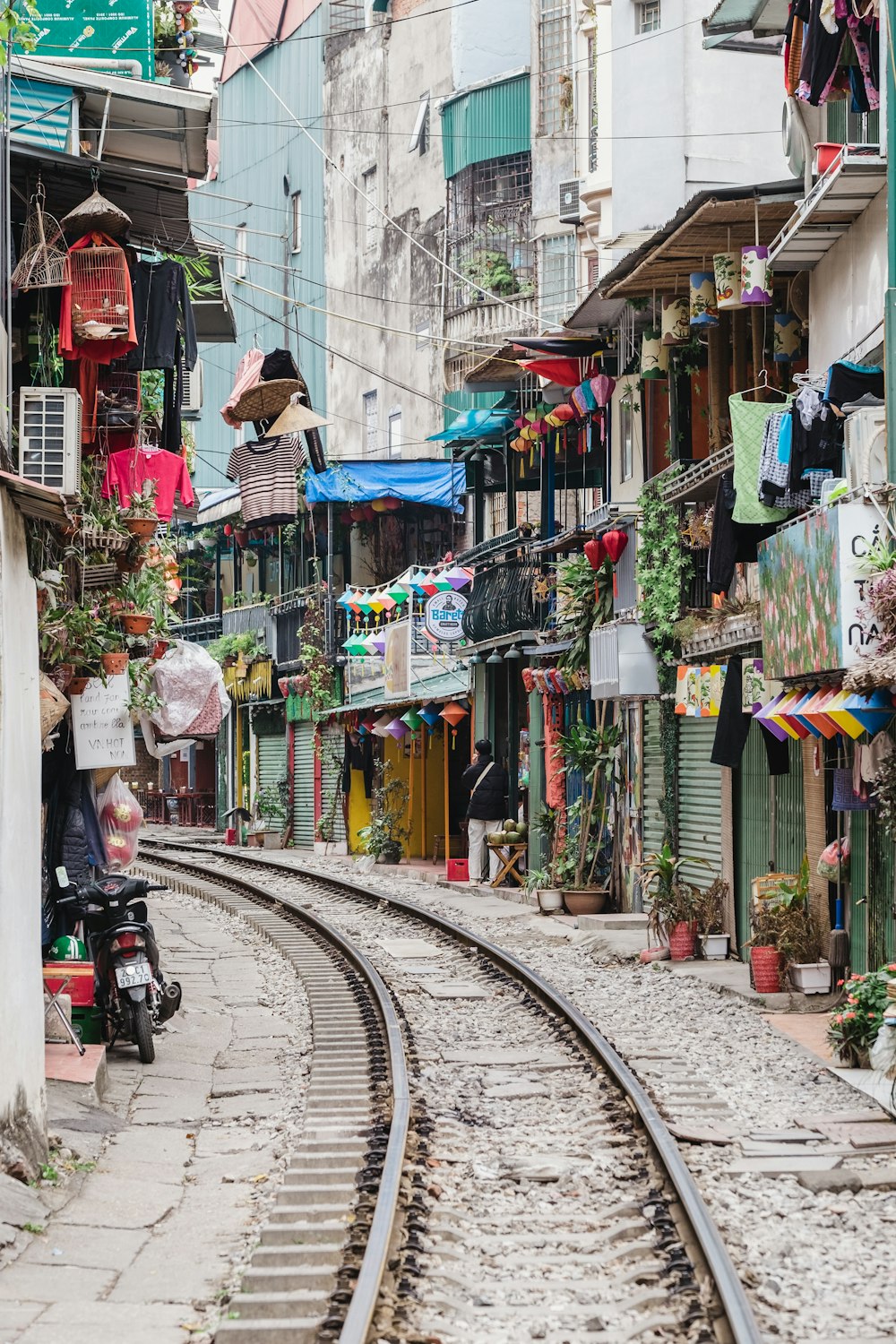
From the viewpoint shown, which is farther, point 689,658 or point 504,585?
point 504,585

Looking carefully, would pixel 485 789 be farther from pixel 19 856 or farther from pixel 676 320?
pixel 19 856

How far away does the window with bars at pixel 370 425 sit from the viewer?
44.0m

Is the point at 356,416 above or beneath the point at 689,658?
above

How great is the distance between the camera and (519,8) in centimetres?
3922

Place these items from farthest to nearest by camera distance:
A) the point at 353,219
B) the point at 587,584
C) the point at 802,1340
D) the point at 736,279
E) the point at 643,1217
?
the point at 353,219 < the point at 587,584 < the point at 736,279 < the point at 643,1217 < the point at 802,1340

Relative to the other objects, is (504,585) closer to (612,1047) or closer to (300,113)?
(612,1047)

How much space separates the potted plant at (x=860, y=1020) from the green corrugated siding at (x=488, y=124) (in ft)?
89.1

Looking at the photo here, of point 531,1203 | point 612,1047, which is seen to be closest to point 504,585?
point 612,1047

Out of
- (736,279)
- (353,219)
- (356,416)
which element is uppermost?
(353,219)

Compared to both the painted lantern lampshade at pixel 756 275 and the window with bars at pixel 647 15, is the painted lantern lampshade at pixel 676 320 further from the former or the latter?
the window with bars at pixel 647 15

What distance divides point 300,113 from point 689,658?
103 feet

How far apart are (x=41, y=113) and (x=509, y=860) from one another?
15.6 meters

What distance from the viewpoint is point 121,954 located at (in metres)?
12.3

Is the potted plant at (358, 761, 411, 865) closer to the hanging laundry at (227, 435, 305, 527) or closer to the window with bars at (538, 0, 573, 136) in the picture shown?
the hanging laundry at (227, 435, 305, 527)
